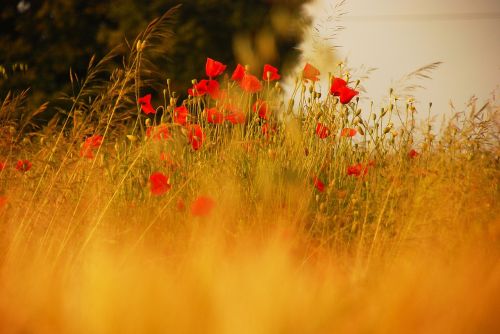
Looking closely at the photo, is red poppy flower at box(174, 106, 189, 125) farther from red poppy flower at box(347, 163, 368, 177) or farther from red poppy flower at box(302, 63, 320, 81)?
red poppy flower at box(347, 163, 368, 177)

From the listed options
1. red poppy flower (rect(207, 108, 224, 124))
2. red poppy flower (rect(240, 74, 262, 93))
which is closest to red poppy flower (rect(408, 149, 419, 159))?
red poppy flower (rect(240, 74, 262, 93))

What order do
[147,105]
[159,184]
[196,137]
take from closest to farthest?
1. [159,184]
2. [196,137]
3. [147,105]

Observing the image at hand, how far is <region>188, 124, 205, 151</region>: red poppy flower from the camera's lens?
3252mm

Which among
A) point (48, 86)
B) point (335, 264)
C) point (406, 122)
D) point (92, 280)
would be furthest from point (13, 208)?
point (48, 86)

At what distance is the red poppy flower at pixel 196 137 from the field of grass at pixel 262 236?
0.07 feet

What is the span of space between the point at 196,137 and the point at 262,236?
98cm

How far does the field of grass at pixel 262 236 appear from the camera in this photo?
5.41 feet

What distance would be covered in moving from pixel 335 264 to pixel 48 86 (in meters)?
5.91

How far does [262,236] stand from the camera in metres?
2.54

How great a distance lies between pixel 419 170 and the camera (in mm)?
3061

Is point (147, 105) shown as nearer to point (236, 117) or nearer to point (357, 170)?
point (236, 117)

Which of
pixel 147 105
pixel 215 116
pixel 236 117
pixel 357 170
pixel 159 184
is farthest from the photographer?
pixel 147 105

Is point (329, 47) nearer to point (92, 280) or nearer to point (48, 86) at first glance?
point (92, 280)

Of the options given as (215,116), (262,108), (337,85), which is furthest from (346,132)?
(215,116)
